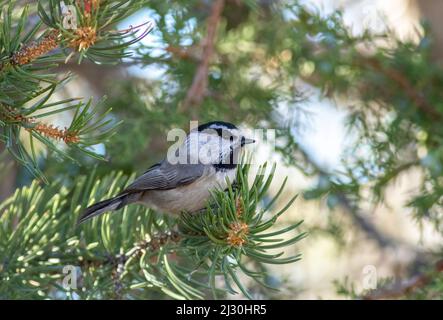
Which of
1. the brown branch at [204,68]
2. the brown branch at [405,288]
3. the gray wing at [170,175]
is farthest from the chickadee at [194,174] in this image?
the brown branch at [405,288]

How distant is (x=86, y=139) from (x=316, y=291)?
2149 mm

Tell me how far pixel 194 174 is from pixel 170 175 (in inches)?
3.3

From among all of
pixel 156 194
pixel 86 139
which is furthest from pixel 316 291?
pixel 86 139

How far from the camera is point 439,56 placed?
260 centimetres

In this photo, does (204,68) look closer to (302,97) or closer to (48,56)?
(302,97)

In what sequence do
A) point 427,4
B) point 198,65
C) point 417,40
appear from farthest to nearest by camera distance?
point 427,4, point 417,40, point 198,65

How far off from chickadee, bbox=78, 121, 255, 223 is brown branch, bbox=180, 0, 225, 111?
0.34ft

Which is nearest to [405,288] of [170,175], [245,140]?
[245,140]

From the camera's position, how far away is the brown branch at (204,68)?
206 cm

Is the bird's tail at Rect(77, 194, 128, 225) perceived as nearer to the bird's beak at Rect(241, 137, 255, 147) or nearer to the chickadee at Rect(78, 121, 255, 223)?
the chickadee at Rect(78, 121, 255, 223)

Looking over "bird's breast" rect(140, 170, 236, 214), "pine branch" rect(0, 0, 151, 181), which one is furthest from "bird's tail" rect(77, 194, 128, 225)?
"pine branch" rect(0, 0, 151, 181)

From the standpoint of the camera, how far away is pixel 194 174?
2002 millimetres
